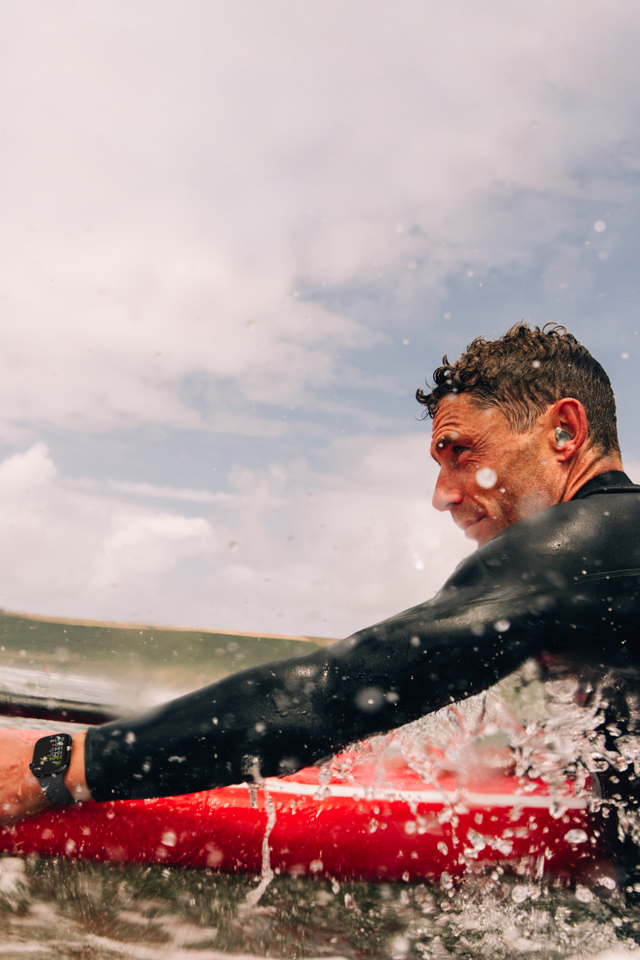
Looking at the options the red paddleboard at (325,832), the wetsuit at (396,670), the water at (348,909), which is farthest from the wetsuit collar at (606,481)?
the red paddleboard at (325,832)

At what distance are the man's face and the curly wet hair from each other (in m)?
0.05

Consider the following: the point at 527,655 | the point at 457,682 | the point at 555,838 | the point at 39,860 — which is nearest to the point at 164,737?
the point at 457,682

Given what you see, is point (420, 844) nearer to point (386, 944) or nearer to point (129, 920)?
point (386, 944)

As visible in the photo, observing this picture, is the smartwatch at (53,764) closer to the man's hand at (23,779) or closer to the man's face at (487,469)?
the man's hand at (23,779)

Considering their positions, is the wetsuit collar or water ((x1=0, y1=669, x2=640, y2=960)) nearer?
water ((x1=0, y1=669, x2=640, y2=960))

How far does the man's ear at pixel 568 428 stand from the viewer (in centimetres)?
197

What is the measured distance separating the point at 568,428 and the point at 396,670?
110cm

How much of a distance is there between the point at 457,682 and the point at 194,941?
100 cm

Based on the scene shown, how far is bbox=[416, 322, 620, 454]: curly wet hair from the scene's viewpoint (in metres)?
2.07

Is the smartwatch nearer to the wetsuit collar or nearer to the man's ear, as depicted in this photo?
the wetsuit collar

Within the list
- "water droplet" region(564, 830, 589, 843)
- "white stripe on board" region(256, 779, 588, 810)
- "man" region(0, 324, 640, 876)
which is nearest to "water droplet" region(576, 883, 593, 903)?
"water droplet" region(564, 830, 589, 843)

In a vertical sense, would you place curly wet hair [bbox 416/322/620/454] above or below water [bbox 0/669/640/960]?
above

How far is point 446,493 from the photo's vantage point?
7.23 feet

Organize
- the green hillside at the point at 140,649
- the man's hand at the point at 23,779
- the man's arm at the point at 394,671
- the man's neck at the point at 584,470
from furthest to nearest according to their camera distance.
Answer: the green hillside at the point at 140,649
the man's neck at the point at 584,470
the man's hand at the point at 23,779
the man's arm at the point at 394,671
